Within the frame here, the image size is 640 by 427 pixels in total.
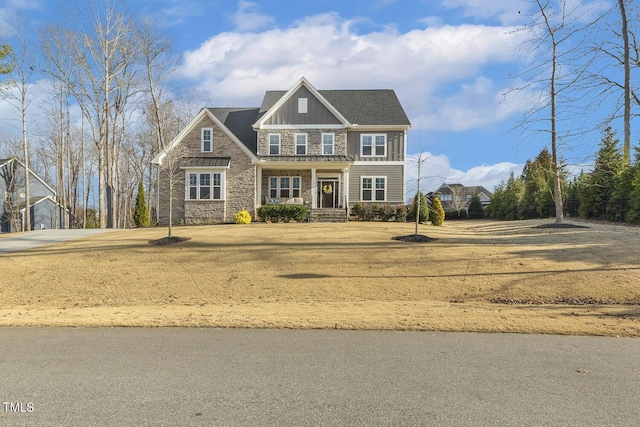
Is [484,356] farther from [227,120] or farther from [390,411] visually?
[227,120]

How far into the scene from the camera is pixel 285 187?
92.3ft

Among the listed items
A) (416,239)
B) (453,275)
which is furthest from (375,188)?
(453,275)

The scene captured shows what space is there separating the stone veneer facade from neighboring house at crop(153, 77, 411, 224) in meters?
0.06

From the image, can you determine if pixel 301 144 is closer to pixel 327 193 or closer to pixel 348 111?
pixel 327 193

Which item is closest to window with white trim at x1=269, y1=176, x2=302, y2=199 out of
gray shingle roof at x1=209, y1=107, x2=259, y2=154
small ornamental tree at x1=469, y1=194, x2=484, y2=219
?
gray shingle roof at x1=209, y1=107, x2=259, y2=154

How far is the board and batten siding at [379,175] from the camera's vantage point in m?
29.0

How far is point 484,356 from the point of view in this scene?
5.11m

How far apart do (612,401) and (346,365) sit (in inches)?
101

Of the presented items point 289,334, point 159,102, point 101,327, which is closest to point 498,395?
point 289,334

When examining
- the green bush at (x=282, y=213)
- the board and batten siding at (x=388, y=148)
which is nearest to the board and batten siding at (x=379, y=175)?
the board and batten siding at (x=388, y=148)

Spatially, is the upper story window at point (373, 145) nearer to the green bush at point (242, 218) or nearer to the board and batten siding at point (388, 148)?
the board and batten siding at point (388, 148)

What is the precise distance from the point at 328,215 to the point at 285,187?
14.2 feet

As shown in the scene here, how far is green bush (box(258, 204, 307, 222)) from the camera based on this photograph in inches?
976

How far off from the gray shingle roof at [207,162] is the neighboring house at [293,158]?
2.3 inches
